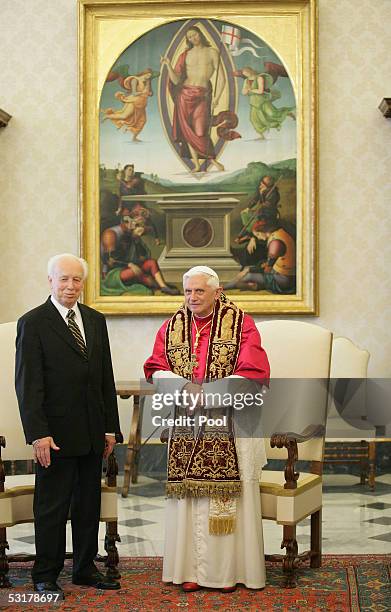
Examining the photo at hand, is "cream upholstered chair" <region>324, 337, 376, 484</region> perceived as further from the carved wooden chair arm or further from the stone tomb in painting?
the carved wooden chair arm

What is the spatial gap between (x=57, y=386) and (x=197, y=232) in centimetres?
439

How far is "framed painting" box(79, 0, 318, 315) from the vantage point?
9523mm

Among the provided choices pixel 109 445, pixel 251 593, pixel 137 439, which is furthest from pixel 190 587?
pixel 137 439

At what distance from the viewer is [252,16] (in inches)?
376

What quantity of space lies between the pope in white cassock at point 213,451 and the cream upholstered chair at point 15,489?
359mm

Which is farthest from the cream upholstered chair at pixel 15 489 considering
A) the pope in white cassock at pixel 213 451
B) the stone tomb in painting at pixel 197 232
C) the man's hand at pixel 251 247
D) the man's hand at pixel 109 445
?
the man's hand at pixel 251 247

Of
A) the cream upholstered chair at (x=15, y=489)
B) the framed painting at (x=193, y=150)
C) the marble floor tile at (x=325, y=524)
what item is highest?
the framed painting at (x=193, y=150)

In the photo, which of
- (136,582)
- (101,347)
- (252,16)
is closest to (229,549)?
(136,582)

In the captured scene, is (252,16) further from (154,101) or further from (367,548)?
(367,548)

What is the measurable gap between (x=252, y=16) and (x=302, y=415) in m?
4.89

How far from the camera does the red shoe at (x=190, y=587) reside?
18.2 feet

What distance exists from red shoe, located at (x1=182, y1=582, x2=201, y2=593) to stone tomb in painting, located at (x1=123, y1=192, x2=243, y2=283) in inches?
174

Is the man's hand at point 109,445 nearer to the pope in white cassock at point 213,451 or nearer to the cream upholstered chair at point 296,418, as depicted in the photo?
the pope in white cassock at point 213,451

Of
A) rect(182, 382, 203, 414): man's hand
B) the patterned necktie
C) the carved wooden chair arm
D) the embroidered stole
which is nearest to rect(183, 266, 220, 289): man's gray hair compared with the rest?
the embroidered stole
